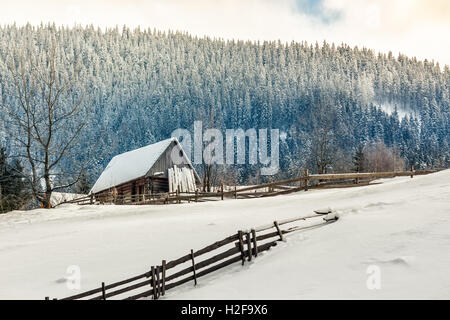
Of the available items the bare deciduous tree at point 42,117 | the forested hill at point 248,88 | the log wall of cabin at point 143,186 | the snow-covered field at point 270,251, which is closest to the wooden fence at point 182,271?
the snow-covered field at point 270,251

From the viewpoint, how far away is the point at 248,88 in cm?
14825

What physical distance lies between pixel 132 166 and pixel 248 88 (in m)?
114

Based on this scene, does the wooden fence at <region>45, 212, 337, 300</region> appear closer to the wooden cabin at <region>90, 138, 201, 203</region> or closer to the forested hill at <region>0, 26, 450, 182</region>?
the wooden cabin at <region>90, 138, 201, 203</region>

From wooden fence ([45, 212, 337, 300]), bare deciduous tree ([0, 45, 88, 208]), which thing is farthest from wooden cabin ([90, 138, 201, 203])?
wooden fence ([45, 212, 337, 300])

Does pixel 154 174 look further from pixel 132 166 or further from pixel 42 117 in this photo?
pixel 42 117

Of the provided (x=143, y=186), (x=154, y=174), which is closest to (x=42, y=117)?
(x=154, y=174)

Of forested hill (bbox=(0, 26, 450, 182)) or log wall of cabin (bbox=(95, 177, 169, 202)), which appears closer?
log wall of cabin (bbox=(95, 177, 169, 202))

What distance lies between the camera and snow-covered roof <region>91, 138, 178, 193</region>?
3653cm

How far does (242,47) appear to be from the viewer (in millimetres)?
186750

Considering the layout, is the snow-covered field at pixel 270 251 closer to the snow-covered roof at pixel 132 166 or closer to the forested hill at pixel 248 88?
the snow-covered roof at pixel 132 166

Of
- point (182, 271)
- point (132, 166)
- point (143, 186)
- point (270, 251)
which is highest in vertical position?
point (132, 166)

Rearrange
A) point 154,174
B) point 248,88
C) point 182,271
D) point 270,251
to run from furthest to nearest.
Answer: point 248,88 < point 154,174 < point 270,251 < point 182,271

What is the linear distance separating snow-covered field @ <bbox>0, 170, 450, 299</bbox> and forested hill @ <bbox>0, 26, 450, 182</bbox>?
7851 cm
